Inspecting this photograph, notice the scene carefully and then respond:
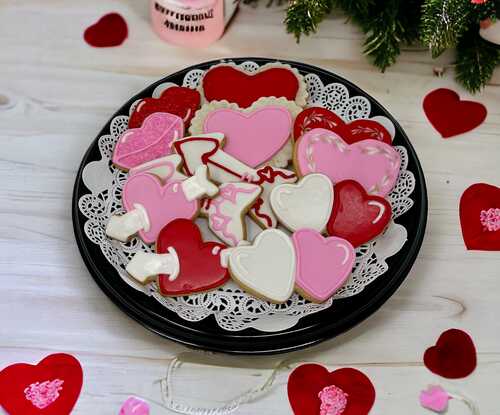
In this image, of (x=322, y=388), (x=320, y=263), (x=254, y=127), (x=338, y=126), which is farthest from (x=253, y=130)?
(x=322, y=388)

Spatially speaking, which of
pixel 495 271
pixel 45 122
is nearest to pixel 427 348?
pixel 495 271

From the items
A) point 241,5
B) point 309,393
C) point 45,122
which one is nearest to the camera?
point 309,393

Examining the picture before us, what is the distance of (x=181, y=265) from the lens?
0.73 m

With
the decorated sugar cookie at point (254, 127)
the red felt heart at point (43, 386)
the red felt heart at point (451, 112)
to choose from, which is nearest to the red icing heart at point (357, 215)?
the decorated sugar cookie at point (254, 127)

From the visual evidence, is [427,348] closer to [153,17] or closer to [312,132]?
[312,132]

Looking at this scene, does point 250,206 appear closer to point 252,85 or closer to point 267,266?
point 267,266

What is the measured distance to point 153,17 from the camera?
1013 mm

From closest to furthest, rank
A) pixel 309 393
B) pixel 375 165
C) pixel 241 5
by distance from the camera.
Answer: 1. pixel 309 393
2. pixel 375 165
3. pixel 241 5

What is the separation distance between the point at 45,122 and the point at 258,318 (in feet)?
1.47

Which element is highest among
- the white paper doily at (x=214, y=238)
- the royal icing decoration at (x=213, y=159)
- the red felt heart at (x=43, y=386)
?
the royal icing decoration at (x=213, y=159)

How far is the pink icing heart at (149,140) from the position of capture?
0.82m

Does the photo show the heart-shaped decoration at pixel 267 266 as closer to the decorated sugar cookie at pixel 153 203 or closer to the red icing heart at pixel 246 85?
the decorated sugar cookie at pixel 153 203

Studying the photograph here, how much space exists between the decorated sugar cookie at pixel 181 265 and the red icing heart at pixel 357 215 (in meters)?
0.14

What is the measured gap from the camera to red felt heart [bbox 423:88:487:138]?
0.92 meters
